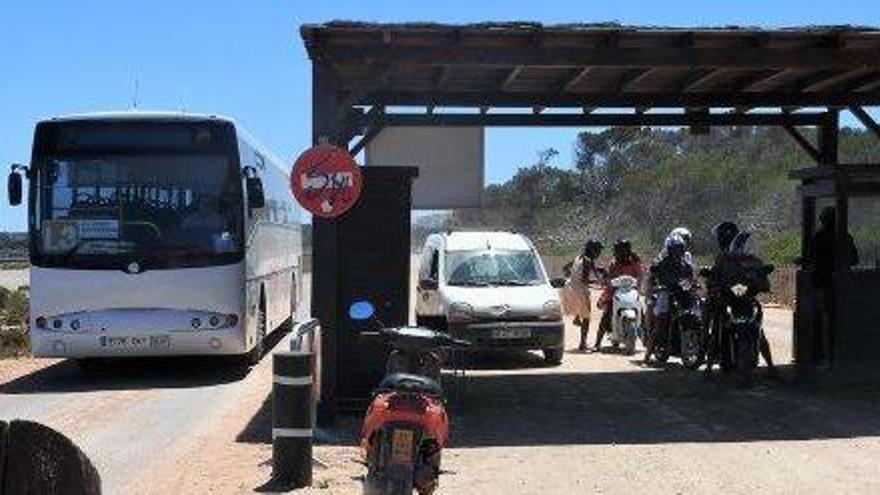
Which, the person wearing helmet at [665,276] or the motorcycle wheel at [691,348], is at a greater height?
the person wearing helmet at [665,276]

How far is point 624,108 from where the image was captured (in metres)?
16.3

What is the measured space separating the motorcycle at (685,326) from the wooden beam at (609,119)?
6.90 ft

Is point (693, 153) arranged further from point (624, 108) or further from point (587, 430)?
point (587, 430)

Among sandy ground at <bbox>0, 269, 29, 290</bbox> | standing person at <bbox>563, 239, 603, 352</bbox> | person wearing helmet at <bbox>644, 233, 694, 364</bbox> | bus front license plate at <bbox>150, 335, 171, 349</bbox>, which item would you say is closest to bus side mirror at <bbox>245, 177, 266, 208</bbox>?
bus front license plate at <bbox>150, 335, 171, 349</bbox>

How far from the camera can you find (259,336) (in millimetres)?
18375

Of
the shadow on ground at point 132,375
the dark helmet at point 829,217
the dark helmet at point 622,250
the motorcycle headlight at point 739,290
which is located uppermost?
the dark helmet at point 829,217

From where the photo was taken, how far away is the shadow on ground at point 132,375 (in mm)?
16062

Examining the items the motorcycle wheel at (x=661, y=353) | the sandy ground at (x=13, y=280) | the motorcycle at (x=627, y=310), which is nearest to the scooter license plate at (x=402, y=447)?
the motorcycle wheel at (x=661, y=353)

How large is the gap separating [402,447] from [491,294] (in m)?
→ 10.8

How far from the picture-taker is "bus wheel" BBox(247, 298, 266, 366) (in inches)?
717

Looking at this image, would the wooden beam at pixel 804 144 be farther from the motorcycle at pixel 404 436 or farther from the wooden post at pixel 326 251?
the motorcycle at pixel 404 436

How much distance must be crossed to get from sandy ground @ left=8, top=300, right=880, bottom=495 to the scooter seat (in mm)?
1692

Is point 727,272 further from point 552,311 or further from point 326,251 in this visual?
point 326,251

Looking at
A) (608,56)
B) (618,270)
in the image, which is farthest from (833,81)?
(618,270)
